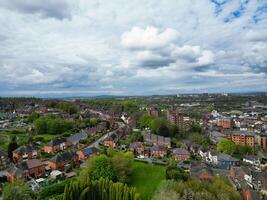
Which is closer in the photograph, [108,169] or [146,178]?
[108,169]

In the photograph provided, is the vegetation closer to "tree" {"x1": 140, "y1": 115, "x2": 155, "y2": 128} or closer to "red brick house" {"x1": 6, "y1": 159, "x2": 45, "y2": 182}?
"tree" {"x1": 140, "y1": 115, "x2": 155, "y2": 128}

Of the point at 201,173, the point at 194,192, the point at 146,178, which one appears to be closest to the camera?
the point at 194,192

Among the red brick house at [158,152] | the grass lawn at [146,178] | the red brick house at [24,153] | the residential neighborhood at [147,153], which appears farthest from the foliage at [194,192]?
the red brick house at [24,153]

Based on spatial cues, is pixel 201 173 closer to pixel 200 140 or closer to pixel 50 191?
pixel 50 191

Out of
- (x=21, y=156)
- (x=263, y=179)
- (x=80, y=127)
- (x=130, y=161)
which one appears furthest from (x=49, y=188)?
(x=80, y=127)

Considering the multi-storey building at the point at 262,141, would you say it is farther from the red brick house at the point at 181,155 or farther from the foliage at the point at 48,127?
the foliage at the point at 48,127

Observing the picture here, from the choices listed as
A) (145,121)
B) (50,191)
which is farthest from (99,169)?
(145,121)
